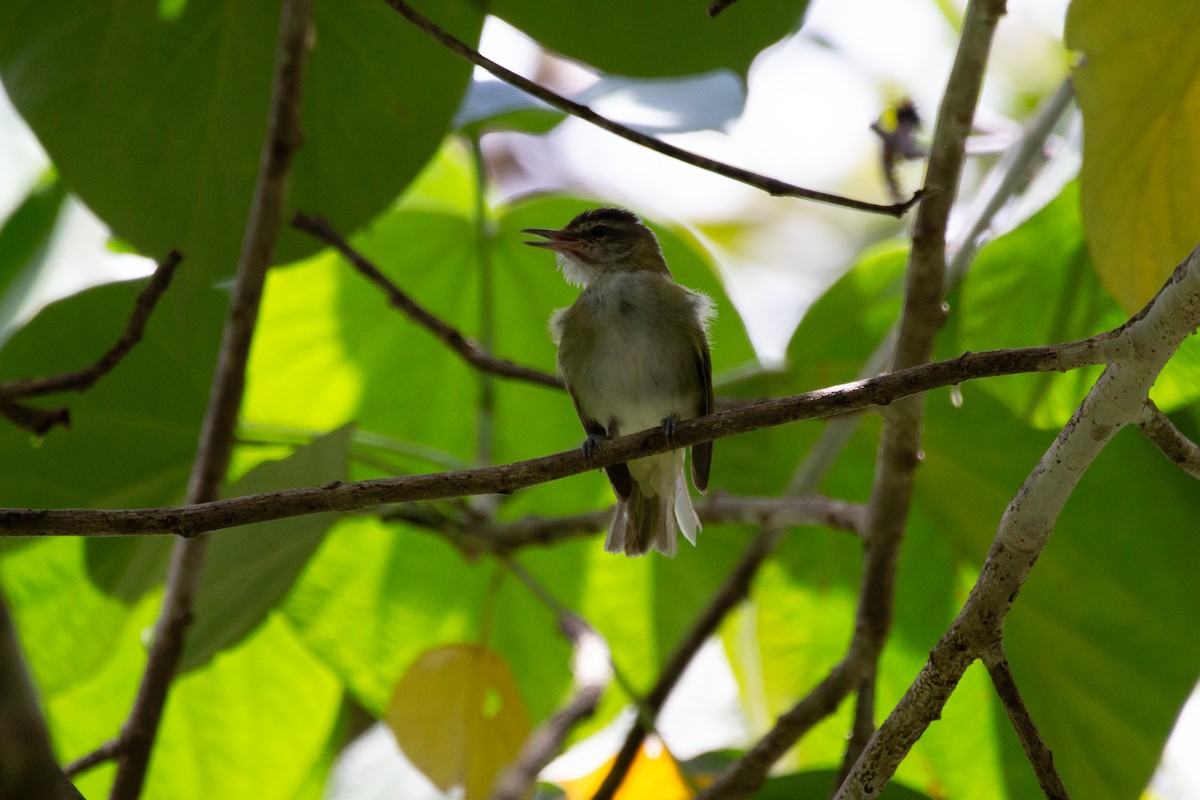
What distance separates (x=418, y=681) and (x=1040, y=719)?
1426mm

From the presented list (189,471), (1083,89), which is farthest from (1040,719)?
(189,471)

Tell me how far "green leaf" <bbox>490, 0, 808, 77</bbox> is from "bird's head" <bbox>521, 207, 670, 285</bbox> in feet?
3.00

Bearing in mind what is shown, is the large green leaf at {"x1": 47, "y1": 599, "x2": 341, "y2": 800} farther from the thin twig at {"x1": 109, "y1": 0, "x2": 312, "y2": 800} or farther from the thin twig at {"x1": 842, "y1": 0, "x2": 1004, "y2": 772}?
the thin twig at {"x1": 842, "y1": 0, "x2": 1004, "y2": 772}

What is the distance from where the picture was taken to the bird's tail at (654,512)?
2.84 metres

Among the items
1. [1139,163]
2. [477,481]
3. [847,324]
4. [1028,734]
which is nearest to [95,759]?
[477,481]

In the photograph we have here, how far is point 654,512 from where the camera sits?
2.97 meters

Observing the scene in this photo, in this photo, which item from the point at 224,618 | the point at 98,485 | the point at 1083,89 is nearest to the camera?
the point at 1083,89

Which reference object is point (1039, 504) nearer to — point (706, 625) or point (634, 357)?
point (706, 625)

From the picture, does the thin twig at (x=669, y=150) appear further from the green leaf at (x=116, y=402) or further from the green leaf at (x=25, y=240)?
the green leaf at (x=25, y=240)

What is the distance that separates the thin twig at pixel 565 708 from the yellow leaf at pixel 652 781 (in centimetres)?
22

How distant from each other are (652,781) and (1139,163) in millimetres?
1667

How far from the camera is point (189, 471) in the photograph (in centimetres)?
277

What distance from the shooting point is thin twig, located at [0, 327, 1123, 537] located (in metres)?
1.34

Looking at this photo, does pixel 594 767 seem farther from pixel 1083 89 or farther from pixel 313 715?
pixel 1083 89
